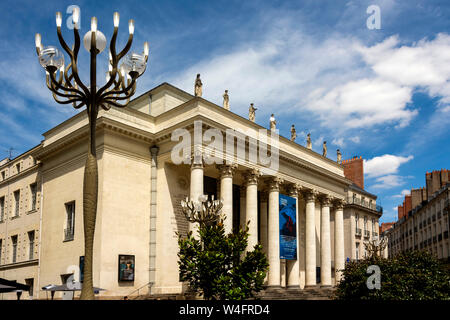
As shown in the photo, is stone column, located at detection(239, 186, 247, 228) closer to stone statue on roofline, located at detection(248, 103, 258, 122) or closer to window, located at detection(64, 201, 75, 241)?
stone statue on roofline, located at detection(248, 103, 258, 122)

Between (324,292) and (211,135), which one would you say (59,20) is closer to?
(211,135)

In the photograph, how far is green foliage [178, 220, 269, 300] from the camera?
17297 millimetres

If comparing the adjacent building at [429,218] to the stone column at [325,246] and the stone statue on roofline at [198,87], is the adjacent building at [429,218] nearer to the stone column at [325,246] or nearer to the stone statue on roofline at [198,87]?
the stone column at [325,246]

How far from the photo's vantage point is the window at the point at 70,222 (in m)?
27.4

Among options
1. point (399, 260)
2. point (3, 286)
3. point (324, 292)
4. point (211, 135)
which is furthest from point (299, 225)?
point (3, 286)

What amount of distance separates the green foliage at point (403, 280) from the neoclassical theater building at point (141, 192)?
10627 mm

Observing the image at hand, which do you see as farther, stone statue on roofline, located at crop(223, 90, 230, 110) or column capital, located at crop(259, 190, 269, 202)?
column capital, located at crop(259, 190, 269, 202)

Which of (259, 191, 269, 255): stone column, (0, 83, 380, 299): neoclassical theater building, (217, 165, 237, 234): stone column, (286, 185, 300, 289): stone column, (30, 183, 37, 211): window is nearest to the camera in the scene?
(0, 83, 380, 299): neoclassical theater building

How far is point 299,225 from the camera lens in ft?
125

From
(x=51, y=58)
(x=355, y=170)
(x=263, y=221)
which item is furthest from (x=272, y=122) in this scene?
(x=355, y=170)

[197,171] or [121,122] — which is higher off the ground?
[121,122]

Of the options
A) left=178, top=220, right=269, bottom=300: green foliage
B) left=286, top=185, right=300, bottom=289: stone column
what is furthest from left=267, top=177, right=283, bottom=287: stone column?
left=178, top=220, right=269, bottom=300: green foliage

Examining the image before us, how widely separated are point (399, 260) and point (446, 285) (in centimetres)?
181

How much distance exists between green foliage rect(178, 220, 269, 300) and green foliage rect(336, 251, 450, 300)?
10.1ft
